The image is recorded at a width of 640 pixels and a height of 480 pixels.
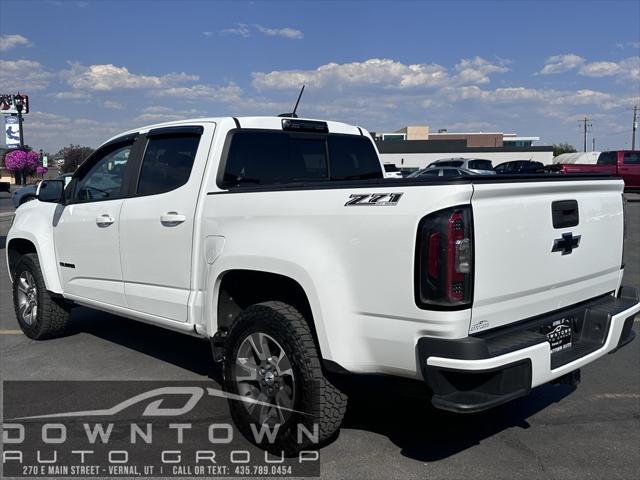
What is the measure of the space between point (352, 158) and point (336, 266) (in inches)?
86.3

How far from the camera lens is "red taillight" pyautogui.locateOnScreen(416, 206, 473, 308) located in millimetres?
2742

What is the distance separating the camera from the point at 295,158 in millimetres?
4617

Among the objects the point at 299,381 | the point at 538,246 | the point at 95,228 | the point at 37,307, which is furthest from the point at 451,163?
the point at 299,381

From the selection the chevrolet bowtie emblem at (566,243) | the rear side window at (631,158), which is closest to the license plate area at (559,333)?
the chevrolet bowtie emblem at (566,243)

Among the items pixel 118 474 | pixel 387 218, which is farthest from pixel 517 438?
pixel 118 474

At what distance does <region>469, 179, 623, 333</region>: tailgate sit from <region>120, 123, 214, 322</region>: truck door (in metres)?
1.98

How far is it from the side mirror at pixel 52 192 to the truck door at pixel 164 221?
127cm

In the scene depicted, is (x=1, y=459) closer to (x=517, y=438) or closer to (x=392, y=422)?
(x=392, y=422)

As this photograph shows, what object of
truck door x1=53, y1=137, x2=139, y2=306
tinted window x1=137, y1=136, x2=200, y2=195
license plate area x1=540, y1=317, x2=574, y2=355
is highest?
tinted window x1=137, y1=136, x2=200, y2=195

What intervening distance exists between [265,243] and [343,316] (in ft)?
2.21

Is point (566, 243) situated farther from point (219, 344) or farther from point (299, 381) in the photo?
point (219, 344)

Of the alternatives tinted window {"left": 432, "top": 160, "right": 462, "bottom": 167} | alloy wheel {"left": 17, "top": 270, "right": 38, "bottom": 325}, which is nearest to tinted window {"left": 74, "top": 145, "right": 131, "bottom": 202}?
alloy wheel {"left": 17, "top": 270, "right": 38, "bottom": 325}

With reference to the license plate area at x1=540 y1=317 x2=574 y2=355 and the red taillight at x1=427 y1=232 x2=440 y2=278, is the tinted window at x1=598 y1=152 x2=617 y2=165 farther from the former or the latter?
the red taillight at x1=427 y1=232 x2=440 y2=278

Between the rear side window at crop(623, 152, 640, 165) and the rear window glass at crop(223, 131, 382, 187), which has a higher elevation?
the rear side window at crop(623, 152, 640, 165)
